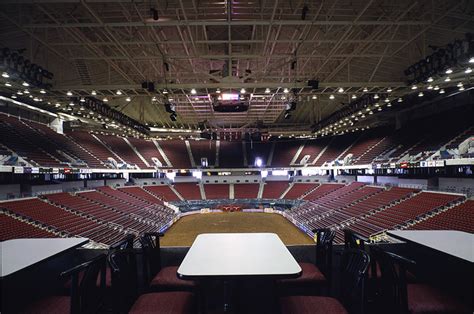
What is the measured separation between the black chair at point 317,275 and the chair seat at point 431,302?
919 mm

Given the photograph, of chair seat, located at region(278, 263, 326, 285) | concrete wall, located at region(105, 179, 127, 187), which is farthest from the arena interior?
concrete wall, located at region(105, 179, 127, 187)

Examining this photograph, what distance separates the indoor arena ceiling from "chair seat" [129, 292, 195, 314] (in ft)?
22.5

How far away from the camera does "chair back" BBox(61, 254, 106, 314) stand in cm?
208

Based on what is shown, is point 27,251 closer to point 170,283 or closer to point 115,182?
point 170,283

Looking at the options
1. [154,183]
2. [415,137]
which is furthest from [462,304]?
[154,183]

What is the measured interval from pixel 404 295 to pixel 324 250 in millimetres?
1162

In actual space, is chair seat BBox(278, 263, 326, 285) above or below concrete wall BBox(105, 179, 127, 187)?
above

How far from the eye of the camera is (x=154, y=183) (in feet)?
107

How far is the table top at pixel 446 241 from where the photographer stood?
2283 millimetres

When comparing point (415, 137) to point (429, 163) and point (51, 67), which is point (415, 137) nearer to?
point (429, 163)

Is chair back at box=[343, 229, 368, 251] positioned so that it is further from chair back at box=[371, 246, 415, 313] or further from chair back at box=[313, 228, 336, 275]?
chair back at box=[371, 246, 415, 313]

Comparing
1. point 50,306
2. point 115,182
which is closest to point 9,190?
point 115,182

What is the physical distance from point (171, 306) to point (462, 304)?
2.89 metres

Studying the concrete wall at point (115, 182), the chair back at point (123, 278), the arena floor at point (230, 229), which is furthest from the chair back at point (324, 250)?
the concrete wall at point (115, 182)
